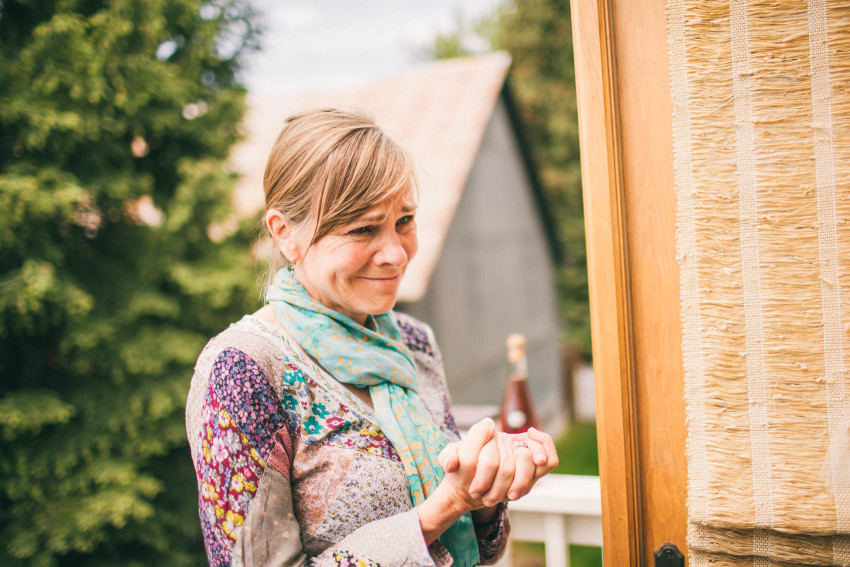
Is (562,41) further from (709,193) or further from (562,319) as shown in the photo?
(709,193)

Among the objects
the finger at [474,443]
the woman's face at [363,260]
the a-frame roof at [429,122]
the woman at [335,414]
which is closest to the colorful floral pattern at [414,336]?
the woman at [335,414]

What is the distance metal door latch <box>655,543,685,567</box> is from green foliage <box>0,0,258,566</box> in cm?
205

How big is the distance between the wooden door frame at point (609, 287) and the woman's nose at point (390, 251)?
392 mm

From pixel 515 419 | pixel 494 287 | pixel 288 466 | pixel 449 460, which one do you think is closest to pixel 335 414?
pixel 288 466

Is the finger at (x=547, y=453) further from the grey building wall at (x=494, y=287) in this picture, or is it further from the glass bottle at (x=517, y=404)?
the grey building wall at (x=494, y=287)

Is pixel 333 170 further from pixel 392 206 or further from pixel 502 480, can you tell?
pixel 502 480

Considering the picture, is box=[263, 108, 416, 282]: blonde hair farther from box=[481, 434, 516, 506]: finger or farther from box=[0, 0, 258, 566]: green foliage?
box=[0, 0, 258, 566]: green foliage

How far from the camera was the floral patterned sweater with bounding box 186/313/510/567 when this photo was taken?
2.98 ft

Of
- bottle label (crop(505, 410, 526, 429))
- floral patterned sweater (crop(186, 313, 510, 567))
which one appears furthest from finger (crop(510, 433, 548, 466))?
bottle label (crop(505, 410, 526, 429))

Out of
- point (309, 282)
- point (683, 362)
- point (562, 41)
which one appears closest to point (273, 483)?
point (309, 282)

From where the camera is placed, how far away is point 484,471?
899mm

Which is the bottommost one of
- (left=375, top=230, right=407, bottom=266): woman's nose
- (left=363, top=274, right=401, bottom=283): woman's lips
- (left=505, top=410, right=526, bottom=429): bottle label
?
(left=505, top=410, right=526, bottom=429): bottle label

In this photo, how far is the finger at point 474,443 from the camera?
905 mm

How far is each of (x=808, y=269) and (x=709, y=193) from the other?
22cm
